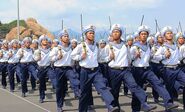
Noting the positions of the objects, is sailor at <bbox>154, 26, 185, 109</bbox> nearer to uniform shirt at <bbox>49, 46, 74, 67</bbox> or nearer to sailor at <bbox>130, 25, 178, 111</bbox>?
sailor at <bbox>130, 25, 178, 111</bbox>

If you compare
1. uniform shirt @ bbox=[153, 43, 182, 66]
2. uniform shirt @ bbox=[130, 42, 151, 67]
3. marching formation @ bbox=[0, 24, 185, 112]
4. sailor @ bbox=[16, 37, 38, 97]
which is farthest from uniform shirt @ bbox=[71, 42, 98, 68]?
sailor @ bbox=[16, 37, 38, 97]

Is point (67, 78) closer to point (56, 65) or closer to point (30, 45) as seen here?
point (56, 65)

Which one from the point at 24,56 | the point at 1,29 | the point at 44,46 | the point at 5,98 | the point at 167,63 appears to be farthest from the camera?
the point at 1,29

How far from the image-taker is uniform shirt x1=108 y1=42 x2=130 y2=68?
1055 cm

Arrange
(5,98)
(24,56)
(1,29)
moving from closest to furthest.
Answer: (5,98), (24,56), (1,29)

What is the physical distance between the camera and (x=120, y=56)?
10633 mm

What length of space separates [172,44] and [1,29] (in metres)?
50.1

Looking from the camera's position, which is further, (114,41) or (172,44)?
(172,44)

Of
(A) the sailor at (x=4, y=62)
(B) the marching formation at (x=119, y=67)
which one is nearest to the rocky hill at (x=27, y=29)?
(A) the sailor at (x=4, y=62)

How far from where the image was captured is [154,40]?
15008 mm

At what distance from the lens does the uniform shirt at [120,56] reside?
1055 centimetres

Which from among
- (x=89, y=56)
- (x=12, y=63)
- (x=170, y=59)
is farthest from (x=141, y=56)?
(x=12, y=63)

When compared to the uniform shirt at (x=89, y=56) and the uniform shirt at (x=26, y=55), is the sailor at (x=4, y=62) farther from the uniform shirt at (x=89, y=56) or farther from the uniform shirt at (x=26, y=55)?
the uniform shirt at (x=89, y=56)

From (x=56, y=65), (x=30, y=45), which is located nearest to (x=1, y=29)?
(x=30, y=45)
